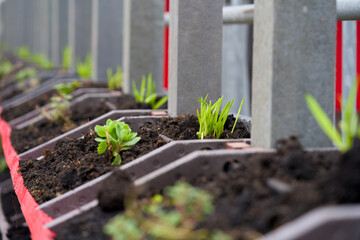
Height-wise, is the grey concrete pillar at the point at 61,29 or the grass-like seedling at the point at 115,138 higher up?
the grey concrete pillar at the point at 61,29

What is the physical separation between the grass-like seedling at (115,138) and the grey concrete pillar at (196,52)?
116 centimetres

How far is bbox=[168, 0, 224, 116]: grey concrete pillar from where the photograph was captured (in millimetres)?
4984

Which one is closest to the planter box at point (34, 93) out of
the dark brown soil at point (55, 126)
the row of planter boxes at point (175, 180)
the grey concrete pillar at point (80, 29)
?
the grey concrete pillar at point (80, 29)

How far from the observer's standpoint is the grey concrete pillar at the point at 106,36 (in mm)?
9570

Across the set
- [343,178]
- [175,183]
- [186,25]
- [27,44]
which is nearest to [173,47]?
[186,25]

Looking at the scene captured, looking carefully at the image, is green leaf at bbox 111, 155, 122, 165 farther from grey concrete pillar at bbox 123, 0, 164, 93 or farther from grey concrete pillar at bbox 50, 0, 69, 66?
grey concrete pillar at bbox 50, 0, 69, 66

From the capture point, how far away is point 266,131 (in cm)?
323

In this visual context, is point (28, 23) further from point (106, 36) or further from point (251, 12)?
point (251, 12)

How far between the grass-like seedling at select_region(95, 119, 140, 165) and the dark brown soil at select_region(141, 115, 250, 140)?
1.42 ft

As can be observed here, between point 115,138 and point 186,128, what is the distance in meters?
0.68

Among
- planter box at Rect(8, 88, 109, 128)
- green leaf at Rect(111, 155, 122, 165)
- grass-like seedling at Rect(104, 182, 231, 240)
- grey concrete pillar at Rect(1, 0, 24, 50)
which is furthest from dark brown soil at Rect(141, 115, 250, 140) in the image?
grey concrete pillar at Rect(1, 0, 24, 50)

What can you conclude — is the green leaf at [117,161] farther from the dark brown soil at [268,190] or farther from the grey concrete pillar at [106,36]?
the grey concrete pillar at [106,36]

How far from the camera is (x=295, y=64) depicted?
3.16 metres

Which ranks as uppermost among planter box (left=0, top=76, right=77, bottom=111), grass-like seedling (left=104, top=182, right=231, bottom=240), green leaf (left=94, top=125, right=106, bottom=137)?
planter box (left=0, top=76, right=77, bottom=111)
